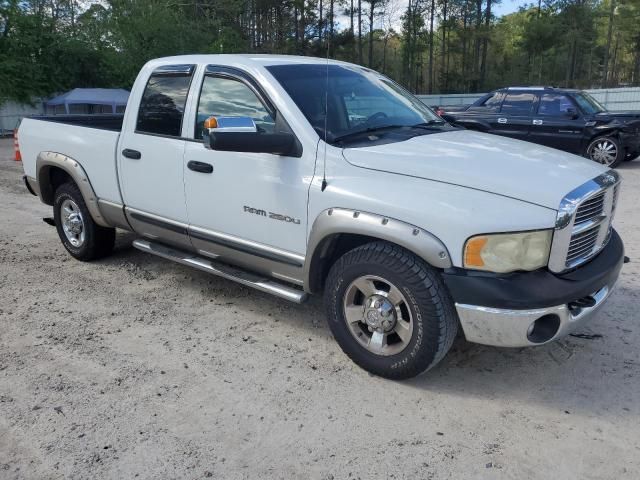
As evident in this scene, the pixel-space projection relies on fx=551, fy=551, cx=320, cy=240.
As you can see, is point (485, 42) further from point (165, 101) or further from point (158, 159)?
point (158, 159)

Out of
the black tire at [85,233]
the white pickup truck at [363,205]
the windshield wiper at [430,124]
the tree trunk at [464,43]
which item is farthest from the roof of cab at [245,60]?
the tree trunk at [464,43]

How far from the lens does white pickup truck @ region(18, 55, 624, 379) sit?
2863 millimetres

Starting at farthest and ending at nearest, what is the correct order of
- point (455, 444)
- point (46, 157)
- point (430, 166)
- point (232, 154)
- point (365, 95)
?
point (46, 157) < point (365, 95) < point (232, 154) < point (430, 166) < point (455, 444)

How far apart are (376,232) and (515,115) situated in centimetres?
1034

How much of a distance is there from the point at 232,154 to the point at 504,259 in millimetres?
1945

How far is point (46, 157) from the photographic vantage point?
5375 mm

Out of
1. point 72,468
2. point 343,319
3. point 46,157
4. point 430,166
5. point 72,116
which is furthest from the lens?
point 72,116

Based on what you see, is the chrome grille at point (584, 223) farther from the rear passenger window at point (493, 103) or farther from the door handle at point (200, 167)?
the rear passenger window at point (493, 103)

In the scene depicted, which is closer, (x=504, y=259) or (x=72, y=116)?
(x=504, y=259)

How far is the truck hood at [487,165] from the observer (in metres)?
2.92

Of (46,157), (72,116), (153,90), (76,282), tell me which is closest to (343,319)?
(153,90)

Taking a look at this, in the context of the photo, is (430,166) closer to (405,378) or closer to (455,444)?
(405,378)

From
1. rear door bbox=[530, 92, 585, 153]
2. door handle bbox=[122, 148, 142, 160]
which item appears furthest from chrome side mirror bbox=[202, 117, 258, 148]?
rear door bbox=[530, 92, 585, 153]

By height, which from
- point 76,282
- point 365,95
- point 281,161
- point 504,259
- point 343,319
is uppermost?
point 365,95
